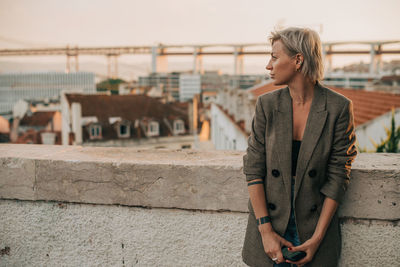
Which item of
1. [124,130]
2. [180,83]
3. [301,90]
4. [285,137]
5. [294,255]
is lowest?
[124,130]

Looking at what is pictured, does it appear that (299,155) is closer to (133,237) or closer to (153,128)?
(133,237)

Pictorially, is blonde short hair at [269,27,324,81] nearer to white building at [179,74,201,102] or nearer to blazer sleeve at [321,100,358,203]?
blazer sleeve at [321,100,358,203]

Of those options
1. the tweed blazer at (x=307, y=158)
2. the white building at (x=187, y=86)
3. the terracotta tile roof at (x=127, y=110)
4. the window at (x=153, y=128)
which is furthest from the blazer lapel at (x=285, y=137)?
the white building at (x=187, y=86)

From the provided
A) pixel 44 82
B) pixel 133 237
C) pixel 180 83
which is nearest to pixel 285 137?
pixel 133 237

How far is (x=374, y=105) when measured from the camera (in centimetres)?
854

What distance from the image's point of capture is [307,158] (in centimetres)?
149

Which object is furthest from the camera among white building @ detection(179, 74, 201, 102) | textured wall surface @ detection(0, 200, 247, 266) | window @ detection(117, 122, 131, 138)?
white building @ detection(179, 74, 201, 102)

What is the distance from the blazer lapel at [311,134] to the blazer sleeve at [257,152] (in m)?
0.15

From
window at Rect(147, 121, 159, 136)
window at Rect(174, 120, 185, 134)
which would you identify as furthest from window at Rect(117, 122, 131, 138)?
window at Rect(174, 120, 185, 134)

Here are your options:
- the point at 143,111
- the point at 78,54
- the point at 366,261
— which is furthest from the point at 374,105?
the point at 78,54

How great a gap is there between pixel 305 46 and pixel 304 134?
1.11ft

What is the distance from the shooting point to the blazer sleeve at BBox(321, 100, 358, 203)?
1.50m

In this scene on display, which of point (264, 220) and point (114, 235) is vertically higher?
point (264, 220)

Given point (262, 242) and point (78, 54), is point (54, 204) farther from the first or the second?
point (78, 54)
